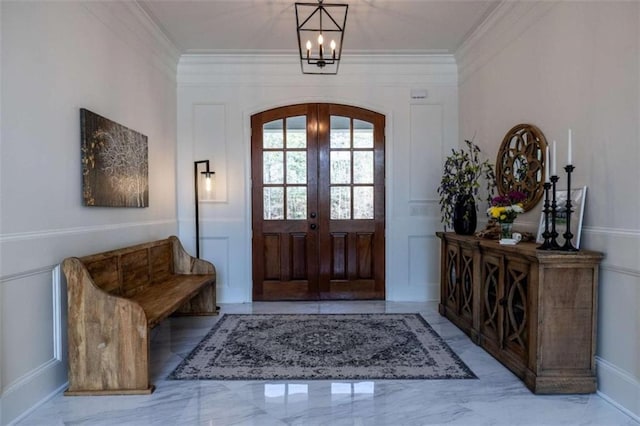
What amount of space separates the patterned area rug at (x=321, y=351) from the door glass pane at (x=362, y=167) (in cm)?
165

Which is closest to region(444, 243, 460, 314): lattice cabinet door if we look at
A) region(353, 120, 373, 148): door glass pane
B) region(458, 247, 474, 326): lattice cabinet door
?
region(458, 247, 474, 326): lattice cabinet door

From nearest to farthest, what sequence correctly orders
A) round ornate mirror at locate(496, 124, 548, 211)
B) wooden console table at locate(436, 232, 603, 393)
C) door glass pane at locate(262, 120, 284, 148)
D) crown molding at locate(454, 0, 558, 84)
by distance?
wooden console table at locate(436, 232, 603, 393), round ornate mirror at locate(496, 124, 548, 211), crown molding at locate(454, 0, 558, 84), door glass pane at locate(262, 120, 284, 148)

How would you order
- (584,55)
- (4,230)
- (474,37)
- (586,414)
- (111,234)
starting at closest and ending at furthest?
(4,230) → (586,414) → (584,55) → (111,234) → (474,37)

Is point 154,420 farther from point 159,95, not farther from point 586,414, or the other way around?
point 159,95

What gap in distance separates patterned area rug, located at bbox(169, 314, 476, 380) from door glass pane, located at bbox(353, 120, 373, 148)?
6.69 ft

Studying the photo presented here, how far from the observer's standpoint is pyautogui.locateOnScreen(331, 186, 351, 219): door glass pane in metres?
4.75

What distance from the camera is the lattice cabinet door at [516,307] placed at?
2508 millimetres

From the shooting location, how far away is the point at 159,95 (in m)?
4.13

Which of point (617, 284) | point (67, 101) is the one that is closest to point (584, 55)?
point (617, 284)

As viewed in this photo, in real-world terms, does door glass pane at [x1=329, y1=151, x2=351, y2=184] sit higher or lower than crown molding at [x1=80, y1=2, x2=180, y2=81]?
lower

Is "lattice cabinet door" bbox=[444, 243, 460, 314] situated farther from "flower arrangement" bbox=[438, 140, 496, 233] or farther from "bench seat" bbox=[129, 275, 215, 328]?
"bench seat" bbox=[129, 275, 215, 328]

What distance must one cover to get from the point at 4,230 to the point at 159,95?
8.18ft

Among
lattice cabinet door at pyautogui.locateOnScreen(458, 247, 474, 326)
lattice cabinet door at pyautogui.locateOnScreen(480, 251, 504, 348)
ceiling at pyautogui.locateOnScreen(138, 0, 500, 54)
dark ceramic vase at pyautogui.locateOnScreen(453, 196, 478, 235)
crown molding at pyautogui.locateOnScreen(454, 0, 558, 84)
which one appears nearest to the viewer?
lattice cabinet door at pyautogui.locateOnScreen(480, 251, 504, 348)

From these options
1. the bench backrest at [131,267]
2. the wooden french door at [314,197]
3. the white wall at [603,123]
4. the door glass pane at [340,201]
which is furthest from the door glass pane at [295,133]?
the white wall at [603,123]
